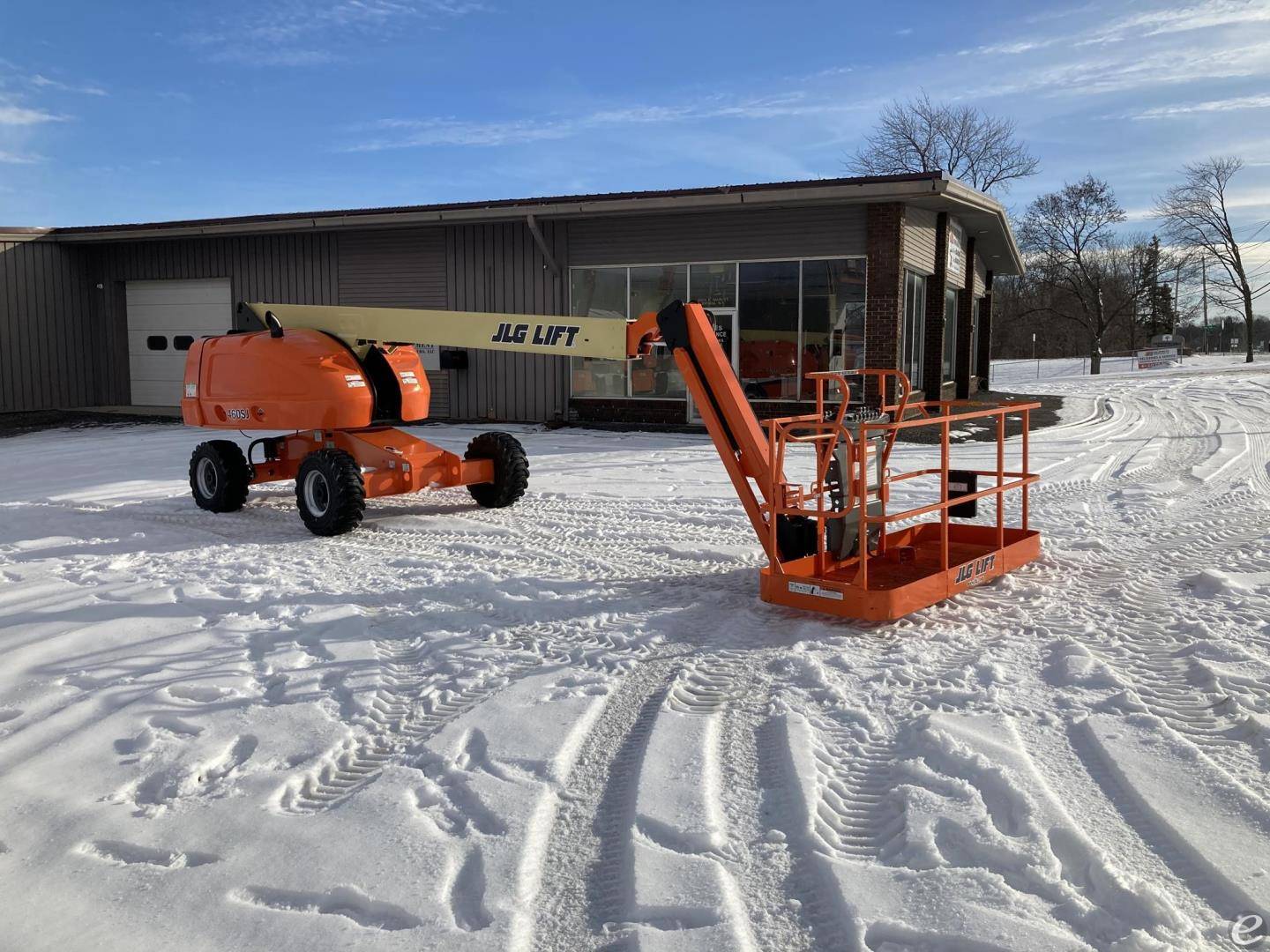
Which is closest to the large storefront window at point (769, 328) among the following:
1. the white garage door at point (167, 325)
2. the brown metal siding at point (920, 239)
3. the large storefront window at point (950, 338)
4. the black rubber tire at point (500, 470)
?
the brown metal siding at point (920, 239)

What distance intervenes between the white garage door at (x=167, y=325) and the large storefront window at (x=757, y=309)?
8.44 m

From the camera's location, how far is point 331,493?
8.15 m

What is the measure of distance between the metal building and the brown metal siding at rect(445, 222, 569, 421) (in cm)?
4

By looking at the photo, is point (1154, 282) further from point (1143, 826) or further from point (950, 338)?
point (1143, 826)

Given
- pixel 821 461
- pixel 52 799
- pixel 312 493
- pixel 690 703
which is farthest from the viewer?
pixel 312 493

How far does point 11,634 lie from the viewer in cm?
555

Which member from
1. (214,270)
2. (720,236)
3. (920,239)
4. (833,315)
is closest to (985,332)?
(920,239)

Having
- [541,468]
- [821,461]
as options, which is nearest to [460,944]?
[821,461]

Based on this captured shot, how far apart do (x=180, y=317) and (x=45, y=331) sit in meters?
2.69

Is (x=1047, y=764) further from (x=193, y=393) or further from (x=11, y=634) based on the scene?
(x=193, y=393)

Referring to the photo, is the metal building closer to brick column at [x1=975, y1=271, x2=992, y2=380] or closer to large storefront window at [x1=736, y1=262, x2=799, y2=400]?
large storefront window at [x1=736, y1=262, x2=799, y2=400]

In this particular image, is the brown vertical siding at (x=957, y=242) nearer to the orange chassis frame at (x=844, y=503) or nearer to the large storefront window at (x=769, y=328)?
the large storefront window at (x=769, y=328)

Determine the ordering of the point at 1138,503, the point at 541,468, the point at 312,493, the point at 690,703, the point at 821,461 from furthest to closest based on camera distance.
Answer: the point at 541,468
the point at 1138,503
the point at 312,493
the point at 821,461
the point at 690,703

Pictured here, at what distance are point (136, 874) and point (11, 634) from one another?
307cm
